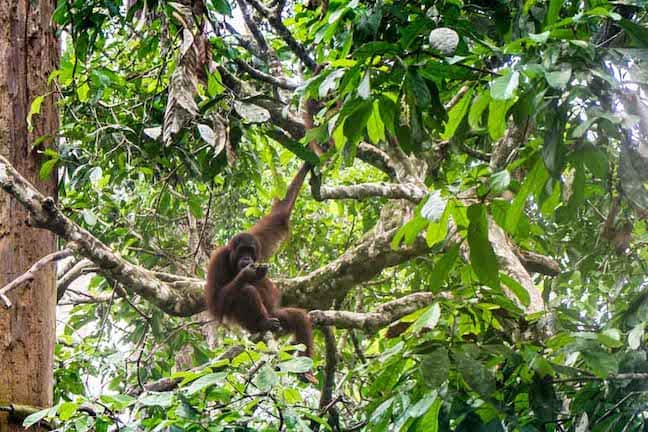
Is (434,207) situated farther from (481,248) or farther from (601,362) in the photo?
(601,362)

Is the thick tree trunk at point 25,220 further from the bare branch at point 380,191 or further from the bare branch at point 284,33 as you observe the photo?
the bare branch at point 380,191

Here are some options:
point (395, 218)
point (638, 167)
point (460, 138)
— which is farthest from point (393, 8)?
point (395, 218)

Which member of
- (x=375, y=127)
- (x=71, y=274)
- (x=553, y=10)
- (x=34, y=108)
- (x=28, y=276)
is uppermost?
(x=553, y=10)

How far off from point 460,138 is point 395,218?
8.81 feet

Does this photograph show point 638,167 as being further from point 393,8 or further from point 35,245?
point 35,245

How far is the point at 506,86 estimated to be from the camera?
6.52ft

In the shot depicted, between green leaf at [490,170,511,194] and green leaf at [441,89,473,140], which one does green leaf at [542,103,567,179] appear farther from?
green leaf at [441,89,473,140]

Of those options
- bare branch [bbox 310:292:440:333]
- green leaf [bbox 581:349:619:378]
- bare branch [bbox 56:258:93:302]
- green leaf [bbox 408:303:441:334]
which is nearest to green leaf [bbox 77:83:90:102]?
bare branch [bbox 56:258:93:302]

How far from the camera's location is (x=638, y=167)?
2168 millimetres

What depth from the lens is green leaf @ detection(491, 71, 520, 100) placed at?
1962 mm

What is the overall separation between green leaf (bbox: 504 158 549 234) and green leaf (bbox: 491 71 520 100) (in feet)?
1.15

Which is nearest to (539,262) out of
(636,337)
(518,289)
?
(518,289)

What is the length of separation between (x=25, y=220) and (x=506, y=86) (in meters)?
2.19

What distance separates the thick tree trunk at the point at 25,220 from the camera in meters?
3.16
